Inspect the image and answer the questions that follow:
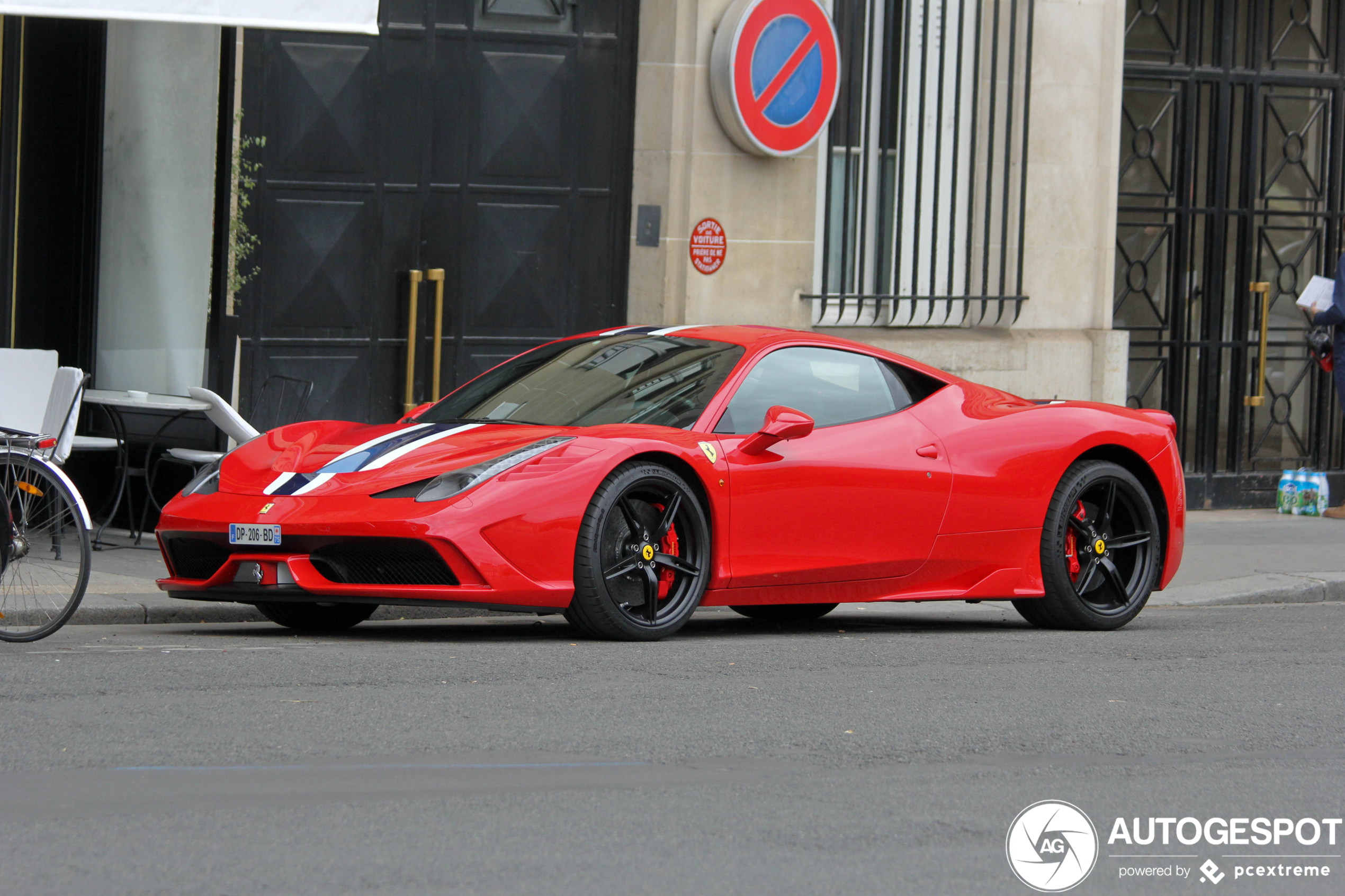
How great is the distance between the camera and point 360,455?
7355mm

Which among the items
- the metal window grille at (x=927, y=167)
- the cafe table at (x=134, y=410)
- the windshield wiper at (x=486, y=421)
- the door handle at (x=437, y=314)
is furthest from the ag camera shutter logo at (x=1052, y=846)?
the metal window grille at (x=927, y=167)

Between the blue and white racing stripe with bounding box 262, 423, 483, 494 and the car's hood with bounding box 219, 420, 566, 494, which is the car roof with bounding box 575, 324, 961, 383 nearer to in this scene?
the car's hood with bounding box 219, 420, 566, 494

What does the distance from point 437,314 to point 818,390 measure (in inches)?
192

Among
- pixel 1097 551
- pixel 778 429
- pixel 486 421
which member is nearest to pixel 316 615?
pixel 486 421

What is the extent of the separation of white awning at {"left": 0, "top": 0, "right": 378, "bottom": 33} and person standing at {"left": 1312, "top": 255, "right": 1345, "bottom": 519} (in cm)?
819

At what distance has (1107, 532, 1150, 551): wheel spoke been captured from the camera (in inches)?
350

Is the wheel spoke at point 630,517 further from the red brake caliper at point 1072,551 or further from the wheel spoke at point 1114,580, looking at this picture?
the wheel spoke at point 1114,580

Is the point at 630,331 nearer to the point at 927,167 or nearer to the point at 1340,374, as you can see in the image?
the point at 927,167

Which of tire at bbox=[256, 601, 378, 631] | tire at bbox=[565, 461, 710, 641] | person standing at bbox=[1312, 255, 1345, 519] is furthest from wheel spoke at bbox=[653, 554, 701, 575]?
person standing at bbox=[1312, 255, 1345, 519]

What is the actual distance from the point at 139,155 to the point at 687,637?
5.35 metres

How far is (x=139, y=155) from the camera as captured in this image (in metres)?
11.2

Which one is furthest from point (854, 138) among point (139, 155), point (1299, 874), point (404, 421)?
point (1299, 874)

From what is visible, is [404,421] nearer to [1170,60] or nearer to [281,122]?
[281,122]

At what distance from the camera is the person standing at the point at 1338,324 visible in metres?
14.6
